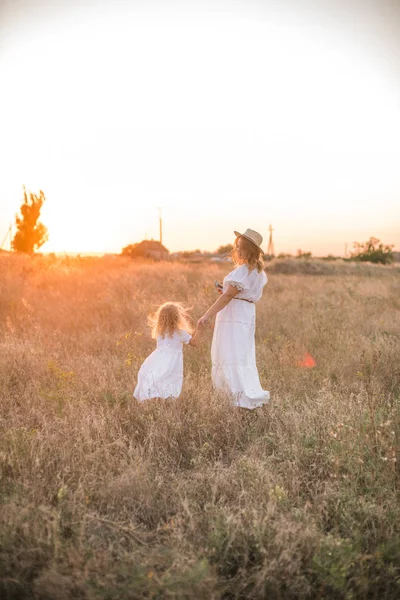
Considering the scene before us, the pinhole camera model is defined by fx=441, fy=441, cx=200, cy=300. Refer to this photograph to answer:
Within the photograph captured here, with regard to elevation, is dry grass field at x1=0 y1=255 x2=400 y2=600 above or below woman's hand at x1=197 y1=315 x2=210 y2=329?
below

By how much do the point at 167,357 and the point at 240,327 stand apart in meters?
0.82

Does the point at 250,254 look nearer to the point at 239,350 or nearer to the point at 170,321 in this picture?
the point at 239,350


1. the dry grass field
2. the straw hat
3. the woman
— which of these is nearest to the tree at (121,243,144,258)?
the dry grass field

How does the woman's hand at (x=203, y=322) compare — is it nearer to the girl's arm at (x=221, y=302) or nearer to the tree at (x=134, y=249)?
the girl's arm at (x=221, y=302)

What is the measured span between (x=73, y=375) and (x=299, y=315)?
4.99 meters

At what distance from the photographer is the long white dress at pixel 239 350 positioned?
14.3 ft

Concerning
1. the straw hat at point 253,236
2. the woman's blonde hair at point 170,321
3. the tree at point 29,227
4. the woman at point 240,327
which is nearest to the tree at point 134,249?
the tree at point 29,227

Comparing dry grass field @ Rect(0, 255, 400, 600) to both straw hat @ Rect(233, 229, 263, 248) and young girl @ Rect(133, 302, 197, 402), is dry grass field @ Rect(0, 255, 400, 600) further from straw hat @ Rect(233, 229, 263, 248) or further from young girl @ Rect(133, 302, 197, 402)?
straw hat @ Rect(233, 229, 263, 248)

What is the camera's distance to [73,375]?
16.7 feet

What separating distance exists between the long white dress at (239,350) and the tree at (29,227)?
31.0m

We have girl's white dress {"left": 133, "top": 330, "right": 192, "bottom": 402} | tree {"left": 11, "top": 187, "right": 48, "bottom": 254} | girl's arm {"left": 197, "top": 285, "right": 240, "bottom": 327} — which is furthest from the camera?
tree {"left": 11, "top": 187, "right": 48, "bottom": 254}

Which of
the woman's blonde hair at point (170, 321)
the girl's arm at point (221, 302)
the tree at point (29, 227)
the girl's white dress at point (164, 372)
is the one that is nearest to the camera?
the girl's arm at point (221, 302)

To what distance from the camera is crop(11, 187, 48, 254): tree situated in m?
32.5

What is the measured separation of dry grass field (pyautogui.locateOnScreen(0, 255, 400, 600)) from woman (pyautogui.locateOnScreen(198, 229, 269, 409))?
197 millimetres
